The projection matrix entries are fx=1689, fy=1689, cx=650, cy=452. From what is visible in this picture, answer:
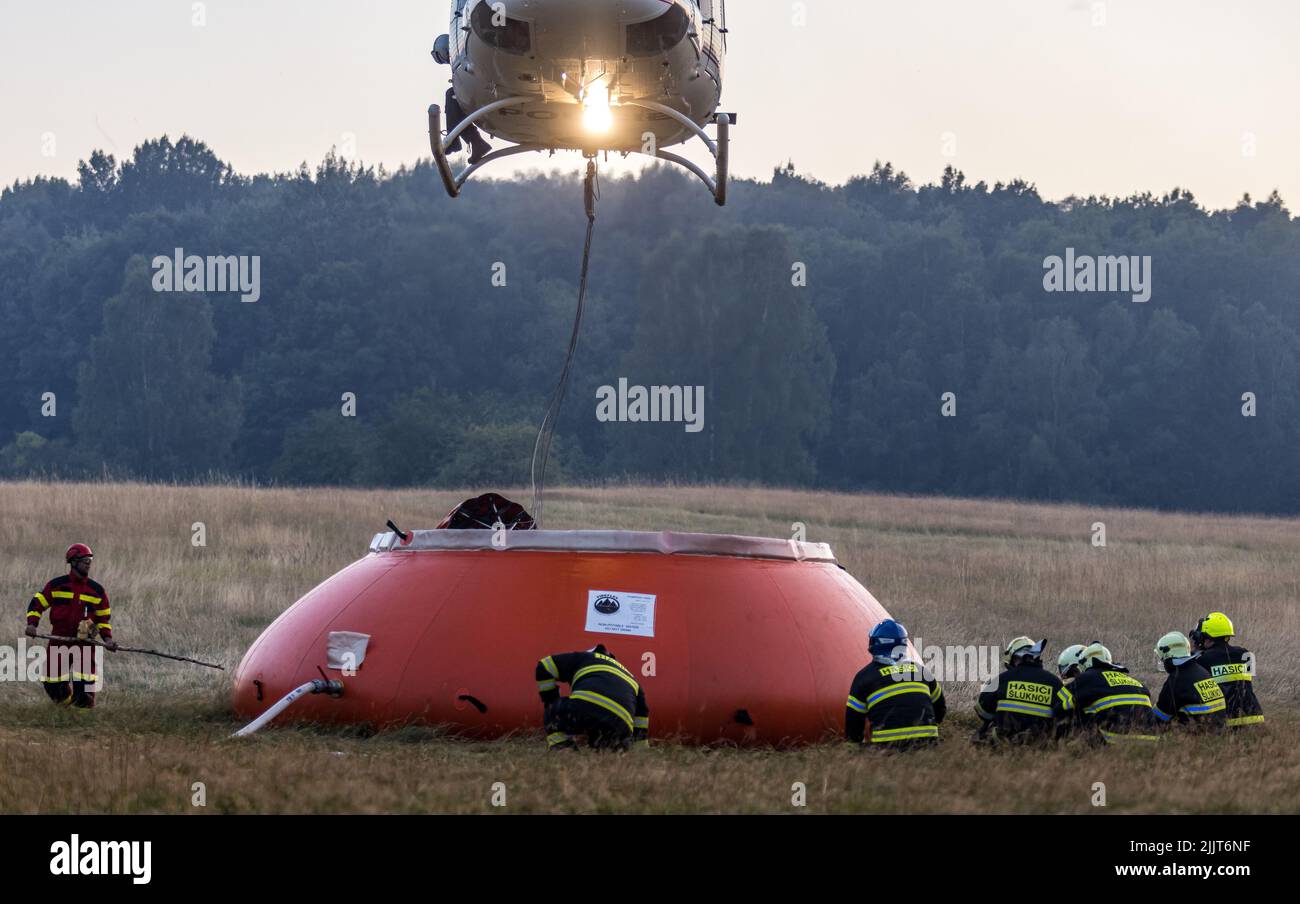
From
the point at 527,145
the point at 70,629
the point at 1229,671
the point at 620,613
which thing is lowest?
the point at 1229,671

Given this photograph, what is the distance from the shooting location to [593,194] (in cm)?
1157

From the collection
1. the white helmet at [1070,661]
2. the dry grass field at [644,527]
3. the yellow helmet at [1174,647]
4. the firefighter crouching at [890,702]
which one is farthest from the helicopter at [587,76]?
the yellow helmet at [1174,647]

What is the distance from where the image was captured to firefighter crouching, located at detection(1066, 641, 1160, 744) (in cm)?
1120

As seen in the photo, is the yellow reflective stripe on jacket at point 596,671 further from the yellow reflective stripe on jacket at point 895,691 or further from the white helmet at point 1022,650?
the white helmet at point 1022,650

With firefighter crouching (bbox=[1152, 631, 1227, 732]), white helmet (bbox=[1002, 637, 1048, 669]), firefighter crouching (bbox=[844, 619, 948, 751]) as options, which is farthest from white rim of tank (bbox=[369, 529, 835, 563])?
firefighter crouching (bbox=[1152, 631, 1227, 732])

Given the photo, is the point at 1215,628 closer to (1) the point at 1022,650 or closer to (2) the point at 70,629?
(1) the point at 1022,650

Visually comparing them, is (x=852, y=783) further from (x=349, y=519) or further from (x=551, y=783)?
(x=349, y=519)

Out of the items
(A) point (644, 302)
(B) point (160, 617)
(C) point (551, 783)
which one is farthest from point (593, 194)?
(A) point (644, 302)

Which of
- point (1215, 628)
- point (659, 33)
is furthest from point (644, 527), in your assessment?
point (659, 33)

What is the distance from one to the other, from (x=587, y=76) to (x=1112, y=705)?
17.6 feet

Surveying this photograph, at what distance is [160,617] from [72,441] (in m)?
59.7

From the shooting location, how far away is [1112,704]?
11.3m

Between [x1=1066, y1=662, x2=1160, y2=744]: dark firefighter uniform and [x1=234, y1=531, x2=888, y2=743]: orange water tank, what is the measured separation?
1.49 metres

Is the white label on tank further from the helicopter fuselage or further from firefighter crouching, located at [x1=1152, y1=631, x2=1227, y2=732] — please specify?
firefighter crouching, located at [x1=1152, y1=631, x2=1227, y2=732]
